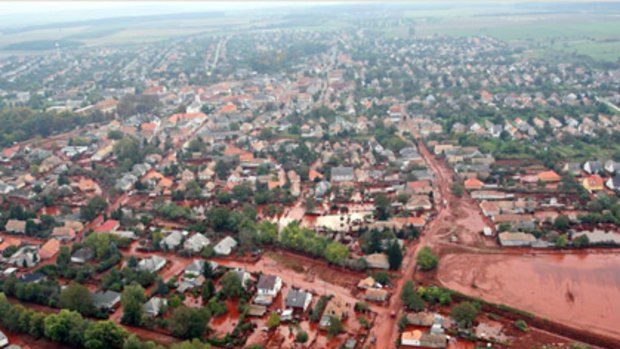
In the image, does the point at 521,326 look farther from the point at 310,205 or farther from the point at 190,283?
the point at 190,283

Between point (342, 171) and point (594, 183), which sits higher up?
point (342, 171)

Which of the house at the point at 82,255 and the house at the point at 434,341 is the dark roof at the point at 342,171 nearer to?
the house at the point at 82,255

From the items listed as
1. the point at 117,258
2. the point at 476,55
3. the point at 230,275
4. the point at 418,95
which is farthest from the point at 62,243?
the point at 476,55

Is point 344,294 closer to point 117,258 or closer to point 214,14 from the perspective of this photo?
point 117,258

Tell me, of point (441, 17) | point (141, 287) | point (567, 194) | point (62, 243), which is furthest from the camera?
point (441, 17)

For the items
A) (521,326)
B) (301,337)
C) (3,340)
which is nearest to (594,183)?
(521,326)

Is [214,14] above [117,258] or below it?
above
